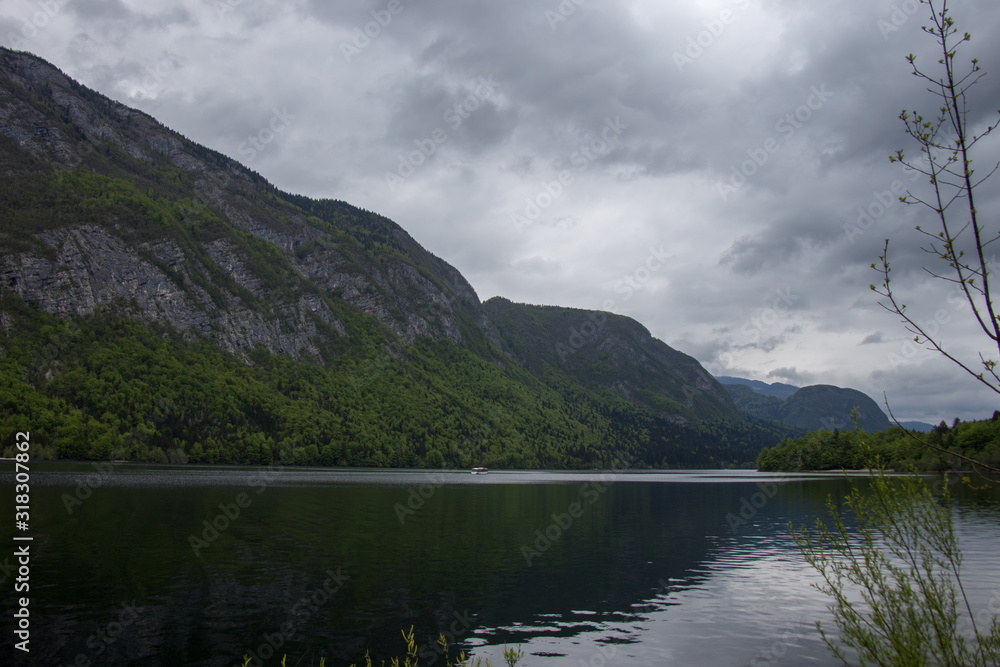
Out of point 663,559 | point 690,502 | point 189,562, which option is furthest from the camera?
point 690,502

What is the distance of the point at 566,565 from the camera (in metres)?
40.4

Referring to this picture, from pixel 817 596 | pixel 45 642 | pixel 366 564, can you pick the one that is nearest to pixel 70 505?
pixel 366 564

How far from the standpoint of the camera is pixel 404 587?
32312mm

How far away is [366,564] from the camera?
38.2 metres

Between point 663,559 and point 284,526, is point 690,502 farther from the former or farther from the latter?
point 284,526

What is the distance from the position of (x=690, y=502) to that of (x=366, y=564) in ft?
233

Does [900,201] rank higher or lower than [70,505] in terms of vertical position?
higher

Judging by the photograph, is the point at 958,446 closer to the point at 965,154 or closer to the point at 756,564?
the point at 756,564

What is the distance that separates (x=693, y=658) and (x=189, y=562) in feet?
99.9

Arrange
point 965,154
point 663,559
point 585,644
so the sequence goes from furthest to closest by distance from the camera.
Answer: point 663,559, point 585,644, point 965,154

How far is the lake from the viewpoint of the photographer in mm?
23188

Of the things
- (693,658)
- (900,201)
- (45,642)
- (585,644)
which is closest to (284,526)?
(45,642)

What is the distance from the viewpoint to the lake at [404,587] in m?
23.2

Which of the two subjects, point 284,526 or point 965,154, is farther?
point 284,526
